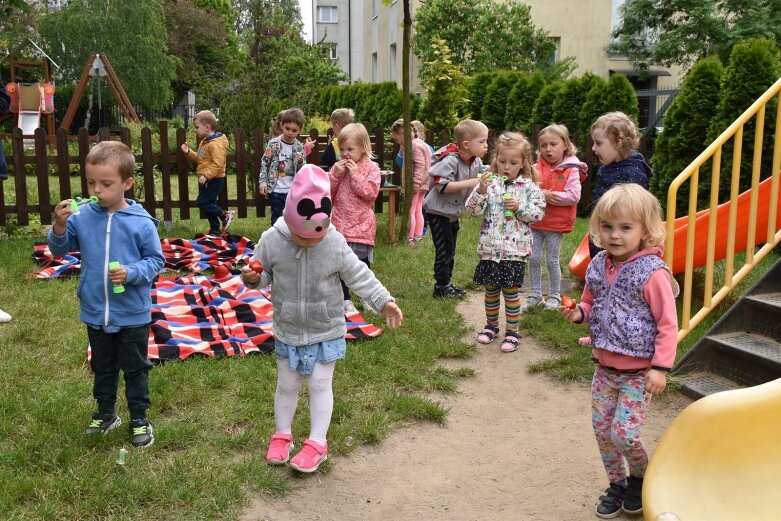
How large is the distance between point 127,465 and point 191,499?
1.46 ft

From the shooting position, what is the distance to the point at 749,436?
311 cm

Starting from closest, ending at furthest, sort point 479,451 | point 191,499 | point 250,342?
point 191,499 < point 479,451 < point 250,342

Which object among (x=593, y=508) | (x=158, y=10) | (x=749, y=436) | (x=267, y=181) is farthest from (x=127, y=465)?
(x=158, y=10)

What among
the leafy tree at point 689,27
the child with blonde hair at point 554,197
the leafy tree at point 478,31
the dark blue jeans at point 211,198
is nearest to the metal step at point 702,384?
the child with blonde hair at point 554,197

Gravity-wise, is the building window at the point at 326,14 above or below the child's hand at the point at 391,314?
above

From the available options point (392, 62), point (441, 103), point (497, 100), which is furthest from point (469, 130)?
point (392, 62)

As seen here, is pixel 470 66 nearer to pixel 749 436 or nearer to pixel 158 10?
pixel 158 10

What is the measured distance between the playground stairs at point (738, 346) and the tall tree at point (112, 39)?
95.7 ft

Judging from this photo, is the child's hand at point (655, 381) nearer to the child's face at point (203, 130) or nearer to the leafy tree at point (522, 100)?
the child's face at point (203, 130)

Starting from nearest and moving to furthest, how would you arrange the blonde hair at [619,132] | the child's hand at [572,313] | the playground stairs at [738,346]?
the child's hand at [572,313] < the playground stairs at [738,346] < the blonde hair at [619,132]

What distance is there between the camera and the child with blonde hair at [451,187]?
6.40 m

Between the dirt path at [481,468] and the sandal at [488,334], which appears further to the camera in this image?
the sandal at [488,334]

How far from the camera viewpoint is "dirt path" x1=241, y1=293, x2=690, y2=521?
3359mm

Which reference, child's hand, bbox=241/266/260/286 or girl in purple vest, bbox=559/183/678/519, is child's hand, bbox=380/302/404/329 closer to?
child's hand, bbox=241/266/260/286
